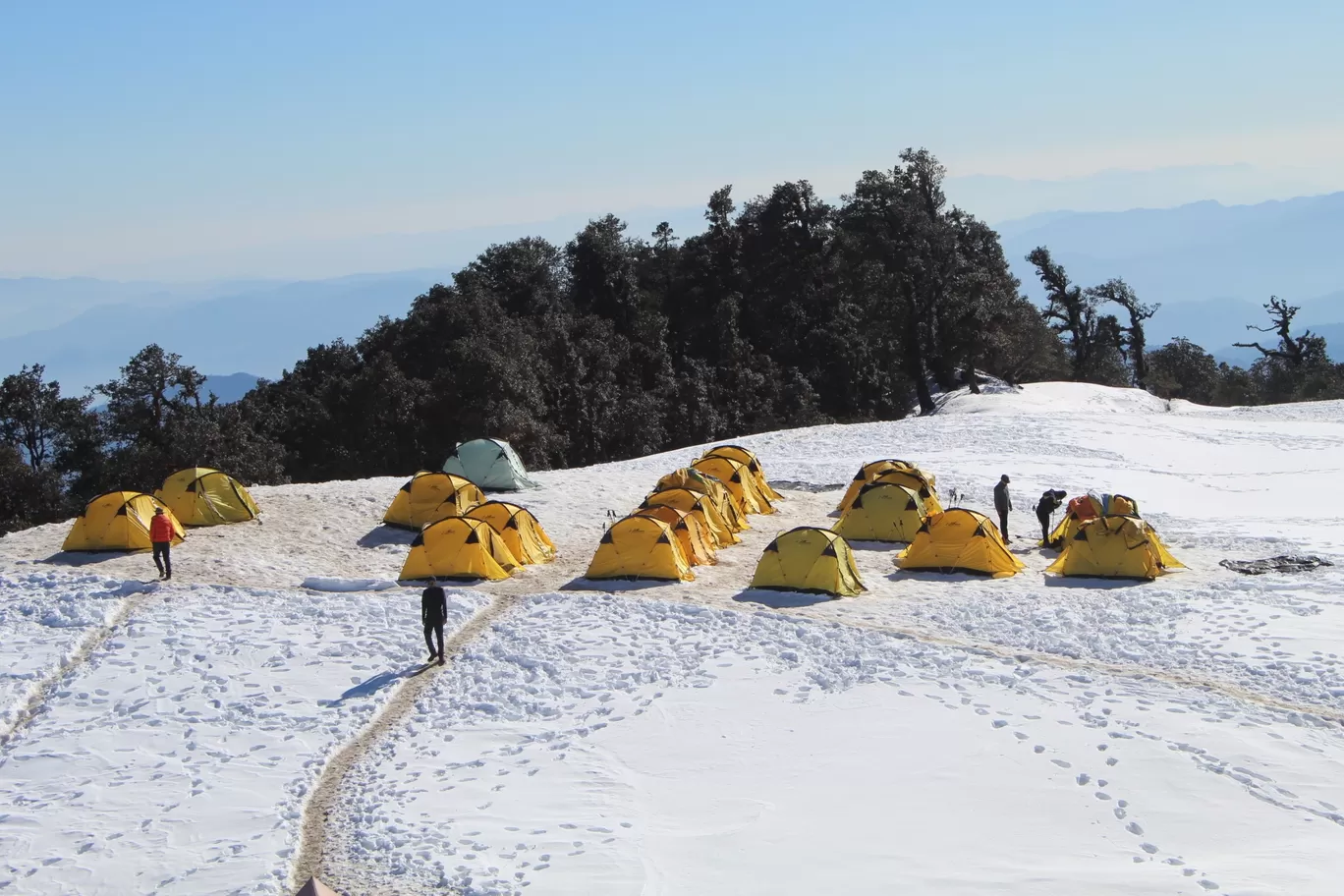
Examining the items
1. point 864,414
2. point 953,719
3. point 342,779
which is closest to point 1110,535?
point 953,719

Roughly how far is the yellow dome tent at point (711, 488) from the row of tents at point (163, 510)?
10.5 meters

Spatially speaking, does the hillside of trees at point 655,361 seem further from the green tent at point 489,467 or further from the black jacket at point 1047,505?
the black jacket at point 1047,505

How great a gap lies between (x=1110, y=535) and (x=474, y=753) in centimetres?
1471

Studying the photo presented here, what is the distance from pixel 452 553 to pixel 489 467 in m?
8.24

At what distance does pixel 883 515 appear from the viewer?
1129 inches

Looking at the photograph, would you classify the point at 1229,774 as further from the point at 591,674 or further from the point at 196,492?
the point at 196,492

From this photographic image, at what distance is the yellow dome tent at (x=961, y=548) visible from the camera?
82.5 feet

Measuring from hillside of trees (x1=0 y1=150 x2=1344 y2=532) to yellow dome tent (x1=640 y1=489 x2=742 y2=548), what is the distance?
2347cm

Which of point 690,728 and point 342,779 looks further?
point 690,728

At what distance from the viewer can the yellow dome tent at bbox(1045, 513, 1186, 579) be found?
959 inches

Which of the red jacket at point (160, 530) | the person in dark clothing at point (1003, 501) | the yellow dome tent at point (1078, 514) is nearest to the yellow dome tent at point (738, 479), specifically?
the person in dark clothing at point (1003, 501)

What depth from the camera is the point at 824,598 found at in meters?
23.2

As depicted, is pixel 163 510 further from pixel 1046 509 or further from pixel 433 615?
pixel 1046 509

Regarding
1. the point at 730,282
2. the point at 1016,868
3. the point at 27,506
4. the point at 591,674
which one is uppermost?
the point at 730,282
